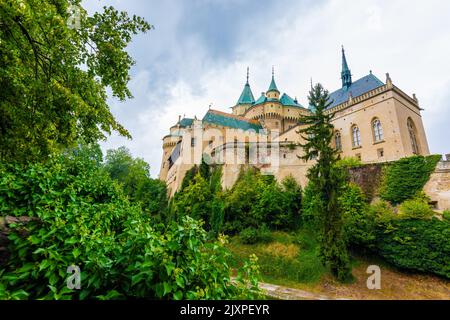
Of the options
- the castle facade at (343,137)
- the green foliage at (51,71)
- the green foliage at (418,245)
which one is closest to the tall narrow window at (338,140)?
the castle facade at (343,137)

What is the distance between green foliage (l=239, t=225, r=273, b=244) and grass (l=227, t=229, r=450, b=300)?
44 centimetres

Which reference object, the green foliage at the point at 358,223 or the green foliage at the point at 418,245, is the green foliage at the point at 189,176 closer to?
the green foliage at the point at 358,223

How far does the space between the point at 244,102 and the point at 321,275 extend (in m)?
45.2

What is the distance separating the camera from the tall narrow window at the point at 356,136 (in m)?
28.5

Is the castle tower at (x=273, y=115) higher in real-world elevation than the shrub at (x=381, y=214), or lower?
higher

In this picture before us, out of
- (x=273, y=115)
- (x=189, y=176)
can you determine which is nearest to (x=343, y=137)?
(x=273, y=115)

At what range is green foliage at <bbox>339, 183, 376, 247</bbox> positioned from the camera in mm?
15430

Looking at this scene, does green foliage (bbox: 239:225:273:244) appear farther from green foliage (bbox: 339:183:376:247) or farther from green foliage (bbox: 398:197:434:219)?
green foliage (bbox: 398:197:434:219)

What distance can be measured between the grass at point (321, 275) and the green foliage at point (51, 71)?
30.3 ft

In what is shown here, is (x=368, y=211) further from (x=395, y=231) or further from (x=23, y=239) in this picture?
(x=23, y=239)

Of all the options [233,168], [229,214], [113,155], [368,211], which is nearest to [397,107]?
[368,211]

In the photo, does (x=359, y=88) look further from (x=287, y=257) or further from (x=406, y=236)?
(x=287, y=257)

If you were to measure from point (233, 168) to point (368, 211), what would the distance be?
14816 mm

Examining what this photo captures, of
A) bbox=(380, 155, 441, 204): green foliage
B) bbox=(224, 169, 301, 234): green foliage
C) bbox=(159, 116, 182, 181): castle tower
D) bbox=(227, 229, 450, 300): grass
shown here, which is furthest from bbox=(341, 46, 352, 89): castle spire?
bbox=(159, 116, 182, 181): castle tower
